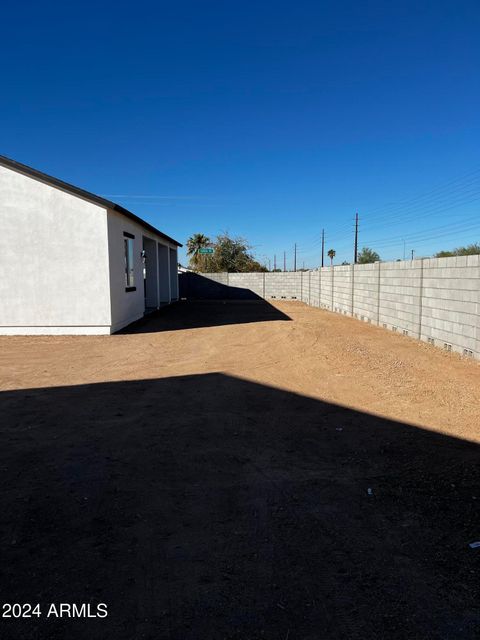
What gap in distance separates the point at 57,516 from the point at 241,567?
1.45m

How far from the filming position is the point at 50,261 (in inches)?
483

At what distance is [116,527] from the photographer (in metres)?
3.01

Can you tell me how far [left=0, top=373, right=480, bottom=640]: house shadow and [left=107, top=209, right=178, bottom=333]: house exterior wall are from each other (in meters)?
7.76

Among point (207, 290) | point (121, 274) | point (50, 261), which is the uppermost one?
point (50, 261)

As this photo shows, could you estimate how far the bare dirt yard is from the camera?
2252mm

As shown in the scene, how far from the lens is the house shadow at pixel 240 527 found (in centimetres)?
222

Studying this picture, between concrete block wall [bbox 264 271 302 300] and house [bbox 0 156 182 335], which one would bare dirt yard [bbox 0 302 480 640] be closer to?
house [bbox 0 156 182 335]

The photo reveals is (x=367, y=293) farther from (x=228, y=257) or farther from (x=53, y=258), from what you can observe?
(x=228, y=257)

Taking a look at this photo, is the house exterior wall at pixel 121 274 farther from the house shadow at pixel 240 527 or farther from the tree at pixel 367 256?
the tree at pixel 367 256

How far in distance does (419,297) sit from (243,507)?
9.72m

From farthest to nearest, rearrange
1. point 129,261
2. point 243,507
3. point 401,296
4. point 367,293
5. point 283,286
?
point 283,286 < point 367,293 < point 129,261 < point 401,296 < point 243,507

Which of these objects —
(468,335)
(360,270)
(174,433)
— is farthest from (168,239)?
(174,433)

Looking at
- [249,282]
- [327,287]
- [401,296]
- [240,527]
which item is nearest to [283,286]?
[249,282]

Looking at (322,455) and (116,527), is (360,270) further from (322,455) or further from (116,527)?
(116,527)
